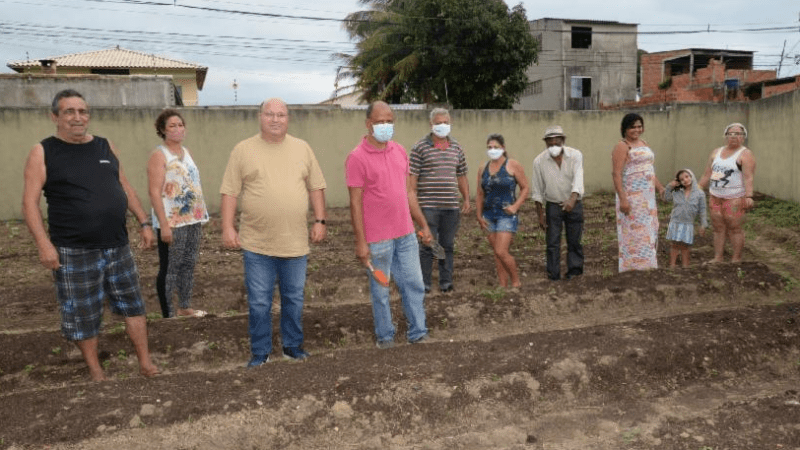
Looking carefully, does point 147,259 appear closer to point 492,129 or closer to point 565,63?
point 492,129

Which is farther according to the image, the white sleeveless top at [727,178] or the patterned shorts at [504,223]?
the white sleeveless top at [727,178]

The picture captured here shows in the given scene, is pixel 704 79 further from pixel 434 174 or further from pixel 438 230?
pixel 434 174

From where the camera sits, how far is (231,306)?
629 centimetres

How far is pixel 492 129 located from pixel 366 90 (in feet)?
50.4

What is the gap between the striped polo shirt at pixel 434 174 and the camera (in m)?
5.72

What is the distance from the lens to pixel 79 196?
3.54 m

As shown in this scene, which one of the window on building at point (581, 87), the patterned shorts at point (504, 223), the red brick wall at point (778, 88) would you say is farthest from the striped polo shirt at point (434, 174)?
the window on building at point (581, 87)

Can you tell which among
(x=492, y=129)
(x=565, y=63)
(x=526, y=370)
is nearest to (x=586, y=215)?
(x=492, y=129)

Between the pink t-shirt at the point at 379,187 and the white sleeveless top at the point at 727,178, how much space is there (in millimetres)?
3891

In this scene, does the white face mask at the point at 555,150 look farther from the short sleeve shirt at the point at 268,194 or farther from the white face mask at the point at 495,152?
the short sleeve shirt at the point at 268,194

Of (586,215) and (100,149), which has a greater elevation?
(100,149)

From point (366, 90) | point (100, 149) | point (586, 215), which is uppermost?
point (366, 90)

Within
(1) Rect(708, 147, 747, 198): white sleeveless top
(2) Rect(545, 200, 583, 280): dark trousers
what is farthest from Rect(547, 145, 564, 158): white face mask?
(1) Rect(708, 147, 747, 198): white sleeveless top

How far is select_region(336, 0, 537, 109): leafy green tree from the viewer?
2214cm
